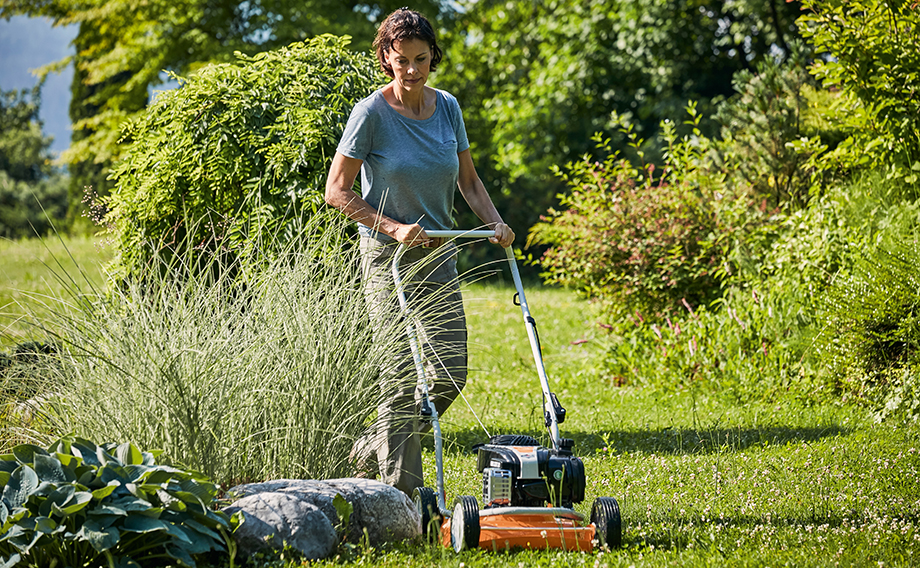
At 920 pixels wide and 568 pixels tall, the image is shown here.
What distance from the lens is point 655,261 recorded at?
742 centimetres

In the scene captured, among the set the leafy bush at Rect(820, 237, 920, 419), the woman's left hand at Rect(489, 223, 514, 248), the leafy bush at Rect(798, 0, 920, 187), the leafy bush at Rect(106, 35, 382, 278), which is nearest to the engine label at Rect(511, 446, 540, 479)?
the woman's left hand at Rect(489, 223, 514, 248)

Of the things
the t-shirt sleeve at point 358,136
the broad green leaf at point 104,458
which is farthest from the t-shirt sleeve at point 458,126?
the broad green leaf at point 104,458

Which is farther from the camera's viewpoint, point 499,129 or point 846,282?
point 499,129

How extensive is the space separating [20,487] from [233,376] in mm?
946


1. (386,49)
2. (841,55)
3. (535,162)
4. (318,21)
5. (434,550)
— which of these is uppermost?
(318,21)

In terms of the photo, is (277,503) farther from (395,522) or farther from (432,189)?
(432,189)

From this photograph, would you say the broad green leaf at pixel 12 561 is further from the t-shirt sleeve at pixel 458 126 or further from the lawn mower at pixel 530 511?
the t-shirt sleeve at pixel 458 126

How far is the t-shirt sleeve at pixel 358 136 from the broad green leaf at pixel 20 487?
1.82 metres

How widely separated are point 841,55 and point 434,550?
15.2 feet

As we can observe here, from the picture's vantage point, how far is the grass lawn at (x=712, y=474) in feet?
10.3

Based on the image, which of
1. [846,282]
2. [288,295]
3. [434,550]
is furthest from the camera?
[846,282]

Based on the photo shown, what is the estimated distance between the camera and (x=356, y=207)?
3758mm

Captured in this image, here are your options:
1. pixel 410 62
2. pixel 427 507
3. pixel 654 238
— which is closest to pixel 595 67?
pixel 654 238

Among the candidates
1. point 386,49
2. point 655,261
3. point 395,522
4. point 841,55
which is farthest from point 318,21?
point 395,522
